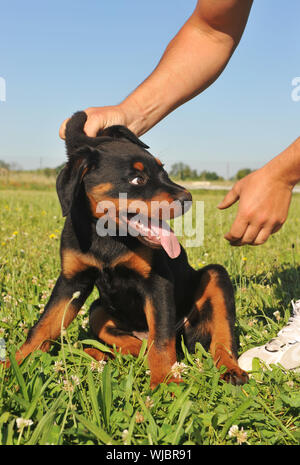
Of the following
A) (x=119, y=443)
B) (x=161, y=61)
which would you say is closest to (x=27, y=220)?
(x=161, y=61)

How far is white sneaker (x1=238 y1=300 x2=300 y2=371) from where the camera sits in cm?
249

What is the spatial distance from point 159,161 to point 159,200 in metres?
0.34

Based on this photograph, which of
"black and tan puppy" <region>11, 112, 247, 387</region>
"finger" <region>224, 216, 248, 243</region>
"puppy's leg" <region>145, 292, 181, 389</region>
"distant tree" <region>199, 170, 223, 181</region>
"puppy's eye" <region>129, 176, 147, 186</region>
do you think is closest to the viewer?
"puppy's leg" <region>145, 292, 181, 389</region>

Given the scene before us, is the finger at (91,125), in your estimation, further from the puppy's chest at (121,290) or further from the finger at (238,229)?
the finger at (238,229)

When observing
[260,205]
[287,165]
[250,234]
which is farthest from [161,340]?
[287,165]

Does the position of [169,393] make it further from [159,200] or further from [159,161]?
[159,161]

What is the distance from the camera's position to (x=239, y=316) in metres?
3.33

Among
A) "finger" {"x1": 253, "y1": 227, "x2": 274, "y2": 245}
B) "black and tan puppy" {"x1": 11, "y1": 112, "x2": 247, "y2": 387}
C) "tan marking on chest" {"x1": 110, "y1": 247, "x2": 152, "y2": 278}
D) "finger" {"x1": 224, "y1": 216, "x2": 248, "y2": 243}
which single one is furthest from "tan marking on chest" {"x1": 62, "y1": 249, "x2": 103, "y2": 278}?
"finger" {"x1": 253, "y1": 227, "x2": 274, "y2": 245}

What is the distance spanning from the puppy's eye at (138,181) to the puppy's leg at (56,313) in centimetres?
55

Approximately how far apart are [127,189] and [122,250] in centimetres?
34

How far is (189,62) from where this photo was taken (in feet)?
10.9

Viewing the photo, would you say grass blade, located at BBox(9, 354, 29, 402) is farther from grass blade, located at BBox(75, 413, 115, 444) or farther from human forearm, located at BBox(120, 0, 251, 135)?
human forearm, located at BBox(120, 0, 251, 135)

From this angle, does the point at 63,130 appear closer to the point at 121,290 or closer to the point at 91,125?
the point at 91,125

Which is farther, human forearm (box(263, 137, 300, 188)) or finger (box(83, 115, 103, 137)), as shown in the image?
finger (box(83, 115, 103, 137))
